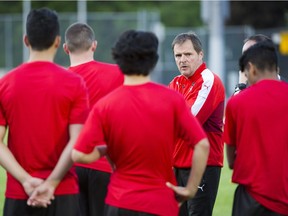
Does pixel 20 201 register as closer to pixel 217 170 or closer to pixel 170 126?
pixel 170 126

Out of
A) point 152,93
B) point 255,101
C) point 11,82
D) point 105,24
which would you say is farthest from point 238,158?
point 105,24

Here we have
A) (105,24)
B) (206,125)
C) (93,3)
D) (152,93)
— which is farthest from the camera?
(93,3)

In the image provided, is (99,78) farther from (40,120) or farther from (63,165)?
(63,165)

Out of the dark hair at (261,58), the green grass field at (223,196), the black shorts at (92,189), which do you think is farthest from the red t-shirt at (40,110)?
the green grass field at (223,196)

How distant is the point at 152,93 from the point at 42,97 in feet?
2.63

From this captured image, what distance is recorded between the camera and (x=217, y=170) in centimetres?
812

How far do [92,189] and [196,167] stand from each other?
189 centimetres

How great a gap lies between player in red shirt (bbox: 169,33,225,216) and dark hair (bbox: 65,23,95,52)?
1.26 m

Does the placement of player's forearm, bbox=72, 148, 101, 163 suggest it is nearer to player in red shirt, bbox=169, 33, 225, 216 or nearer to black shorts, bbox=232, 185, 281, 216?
black shorts, bbox=232, 185, 281, 216

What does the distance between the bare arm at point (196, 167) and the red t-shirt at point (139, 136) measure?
0.15 ft

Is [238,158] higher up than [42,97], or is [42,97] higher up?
[42,97]

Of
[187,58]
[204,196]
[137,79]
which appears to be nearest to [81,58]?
[187,58]

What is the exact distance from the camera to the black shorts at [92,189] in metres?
7.32

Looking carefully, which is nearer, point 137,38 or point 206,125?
point 137,38
